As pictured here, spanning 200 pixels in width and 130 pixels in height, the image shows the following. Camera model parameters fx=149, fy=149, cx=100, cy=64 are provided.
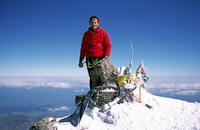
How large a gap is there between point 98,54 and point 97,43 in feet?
1.61

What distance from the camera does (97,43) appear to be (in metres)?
6.63

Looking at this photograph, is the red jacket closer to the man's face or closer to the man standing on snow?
the man standing on snow

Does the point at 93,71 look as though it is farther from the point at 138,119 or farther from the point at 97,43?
the point at 138,119

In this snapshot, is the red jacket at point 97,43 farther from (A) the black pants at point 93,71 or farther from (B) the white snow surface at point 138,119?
(B) the white snow surface at point 138,119

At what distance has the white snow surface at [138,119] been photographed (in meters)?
5.23

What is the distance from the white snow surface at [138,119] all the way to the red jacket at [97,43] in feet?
7.92

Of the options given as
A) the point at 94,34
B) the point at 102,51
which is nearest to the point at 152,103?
the point at 102,51

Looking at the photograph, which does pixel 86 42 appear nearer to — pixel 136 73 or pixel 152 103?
pixel 136 73

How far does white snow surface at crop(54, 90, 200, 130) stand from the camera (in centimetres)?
523

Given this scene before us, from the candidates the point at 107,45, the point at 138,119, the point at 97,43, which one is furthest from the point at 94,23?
the point at 138,119

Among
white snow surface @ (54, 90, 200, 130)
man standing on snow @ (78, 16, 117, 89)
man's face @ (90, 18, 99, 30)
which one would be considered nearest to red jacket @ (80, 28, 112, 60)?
man standing on snow @ (78, 16, 117, 89)

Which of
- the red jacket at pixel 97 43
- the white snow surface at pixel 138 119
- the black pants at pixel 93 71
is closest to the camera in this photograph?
the white snow surface at pixel 138 119

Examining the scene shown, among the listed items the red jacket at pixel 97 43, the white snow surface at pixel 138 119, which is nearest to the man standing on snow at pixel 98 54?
the red jacket at pixel 97 43

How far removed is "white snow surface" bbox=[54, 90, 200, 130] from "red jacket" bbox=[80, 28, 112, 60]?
241 centimetres
